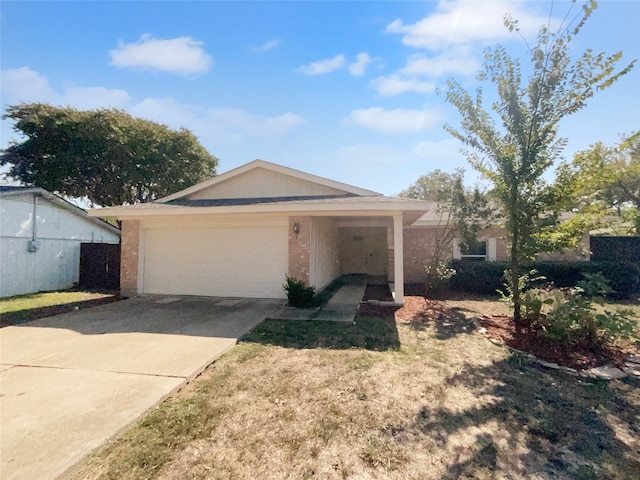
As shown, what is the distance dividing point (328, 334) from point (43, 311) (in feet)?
27.6

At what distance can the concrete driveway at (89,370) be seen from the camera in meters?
2.90

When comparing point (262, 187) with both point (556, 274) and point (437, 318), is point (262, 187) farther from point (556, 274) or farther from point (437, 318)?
point (556, 274)

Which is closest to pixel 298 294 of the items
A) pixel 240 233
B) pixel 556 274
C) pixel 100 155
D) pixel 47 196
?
pixel 240 233

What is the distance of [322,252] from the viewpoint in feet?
38.9

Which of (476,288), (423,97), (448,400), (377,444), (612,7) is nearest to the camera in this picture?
(377,444)

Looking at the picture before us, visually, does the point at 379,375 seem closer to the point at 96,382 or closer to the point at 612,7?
the point at 96,382

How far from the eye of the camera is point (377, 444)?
2.97 metres

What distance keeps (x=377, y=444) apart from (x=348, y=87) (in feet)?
30.0

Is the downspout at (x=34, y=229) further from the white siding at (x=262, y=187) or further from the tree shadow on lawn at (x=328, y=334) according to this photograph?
the tree shadow on lawn at (x=328, y=334)

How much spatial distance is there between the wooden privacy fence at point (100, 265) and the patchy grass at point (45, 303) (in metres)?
Result: 1.18

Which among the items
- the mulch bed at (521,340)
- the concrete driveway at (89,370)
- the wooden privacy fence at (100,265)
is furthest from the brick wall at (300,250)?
the wooden privacy fence at (100,265)

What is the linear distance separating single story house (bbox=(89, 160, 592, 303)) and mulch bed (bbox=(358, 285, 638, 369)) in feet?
2.85

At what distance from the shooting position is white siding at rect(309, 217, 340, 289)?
33.5ft

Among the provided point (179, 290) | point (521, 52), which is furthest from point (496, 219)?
point (179, 290)
